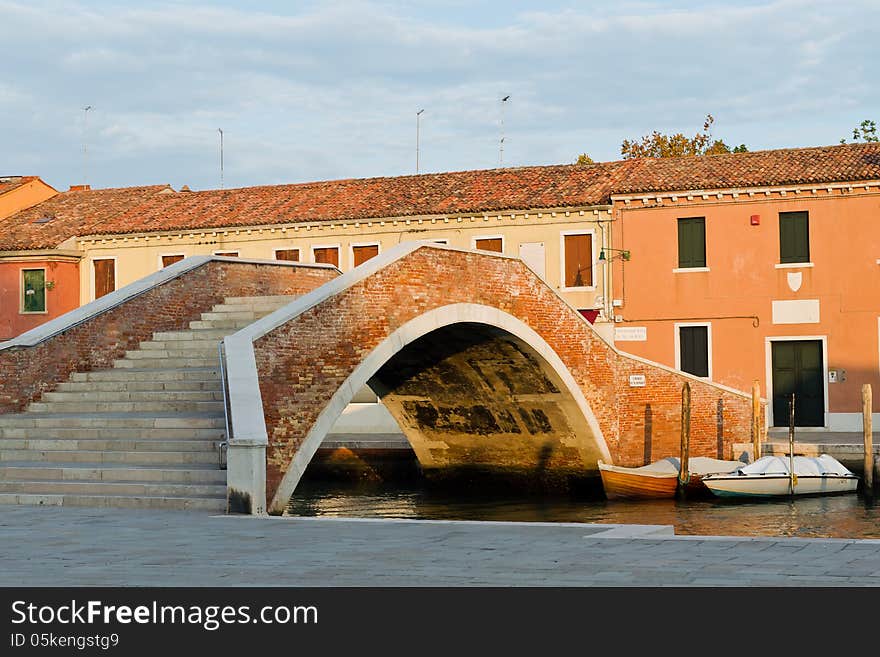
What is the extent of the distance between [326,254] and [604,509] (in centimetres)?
1077

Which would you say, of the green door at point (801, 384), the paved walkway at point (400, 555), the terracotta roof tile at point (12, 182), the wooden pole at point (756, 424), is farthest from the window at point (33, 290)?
the paved walkway at point (400, 555)

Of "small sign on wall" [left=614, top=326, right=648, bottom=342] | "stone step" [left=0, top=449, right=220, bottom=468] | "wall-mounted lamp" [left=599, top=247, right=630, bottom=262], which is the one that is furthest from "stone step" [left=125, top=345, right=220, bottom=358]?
"small sign on wall" [left=614, top=326, right=648, bottom=342]

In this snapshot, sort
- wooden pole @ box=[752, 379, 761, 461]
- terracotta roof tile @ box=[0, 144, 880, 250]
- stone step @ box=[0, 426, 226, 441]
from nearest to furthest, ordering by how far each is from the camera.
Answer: stone step @ box=[0, 426, 226, 441]
wooden pole @ box=[752, 379, 761, 461]
terracotta roof tile @ box=[0, 144, 880, 250]

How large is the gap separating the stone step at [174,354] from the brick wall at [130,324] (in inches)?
5.1

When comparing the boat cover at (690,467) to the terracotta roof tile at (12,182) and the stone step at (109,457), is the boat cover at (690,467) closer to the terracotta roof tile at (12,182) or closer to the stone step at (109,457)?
the stone step at (109,457)

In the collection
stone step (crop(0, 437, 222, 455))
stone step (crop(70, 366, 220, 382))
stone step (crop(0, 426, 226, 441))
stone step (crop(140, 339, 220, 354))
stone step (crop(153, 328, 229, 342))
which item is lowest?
stone step (crop(0, 437, 222, 455))

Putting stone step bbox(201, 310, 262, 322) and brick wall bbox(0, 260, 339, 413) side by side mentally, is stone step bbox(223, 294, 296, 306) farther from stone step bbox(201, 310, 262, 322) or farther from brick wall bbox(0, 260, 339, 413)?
stone step bbox(201, 310, 262, 322)

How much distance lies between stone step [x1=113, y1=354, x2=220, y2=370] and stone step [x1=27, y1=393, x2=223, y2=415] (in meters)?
0.87

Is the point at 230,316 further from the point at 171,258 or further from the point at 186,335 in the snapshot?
the point at 171,258

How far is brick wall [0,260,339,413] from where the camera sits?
12.5 meters

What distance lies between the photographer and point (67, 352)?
13.0 metres

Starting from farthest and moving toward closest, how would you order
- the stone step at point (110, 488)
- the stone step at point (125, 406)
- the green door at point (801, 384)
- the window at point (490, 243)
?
the window at point (490, 243)
the green door at point (801, 384)
the stone step at point (125, 406)
the stone step at point (110, 488)

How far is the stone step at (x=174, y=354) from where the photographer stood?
43.5 ft
